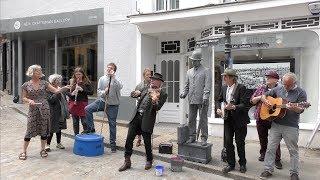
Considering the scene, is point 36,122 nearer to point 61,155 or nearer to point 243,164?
point 61,155

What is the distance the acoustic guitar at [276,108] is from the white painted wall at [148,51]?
6.01m

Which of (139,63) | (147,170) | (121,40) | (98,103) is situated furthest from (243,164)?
(121,40)

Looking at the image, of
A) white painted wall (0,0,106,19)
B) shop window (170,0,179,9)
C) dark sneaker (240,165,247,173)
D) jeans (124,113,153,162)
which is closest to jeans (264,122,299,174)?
dark sneaker (240,165,247,173)

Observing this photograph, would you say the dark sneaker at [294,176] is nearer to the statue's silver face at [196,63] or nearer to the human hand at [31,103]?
the statue's silver face at [196,63]

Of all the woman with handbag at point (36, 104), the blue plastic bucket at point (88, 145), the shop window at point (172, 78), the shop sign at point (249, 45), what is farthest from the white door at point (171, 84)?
the woman with handbag at point (36, 104)

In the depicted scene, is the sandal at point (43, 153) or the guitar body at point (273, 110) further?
the sandal at point (43, 153)

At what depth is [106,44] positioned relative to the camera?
39.9 feet

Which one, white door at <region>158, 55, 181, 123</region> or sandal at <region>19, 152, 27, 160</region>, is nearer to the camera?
sandal at <region>19, 152, 27, 160</region>

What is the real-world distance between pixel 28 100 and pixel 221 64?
5055 millimetres

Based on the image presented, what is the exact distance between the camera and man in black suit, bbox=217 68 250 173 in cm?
599

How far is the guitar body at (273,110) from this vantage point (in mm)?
5480

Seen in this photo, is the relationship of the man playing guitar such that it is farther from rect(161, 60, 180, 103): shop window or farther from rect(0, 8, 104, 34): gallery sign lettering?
rect(0, 8, 104, 34): gallery sign lettering

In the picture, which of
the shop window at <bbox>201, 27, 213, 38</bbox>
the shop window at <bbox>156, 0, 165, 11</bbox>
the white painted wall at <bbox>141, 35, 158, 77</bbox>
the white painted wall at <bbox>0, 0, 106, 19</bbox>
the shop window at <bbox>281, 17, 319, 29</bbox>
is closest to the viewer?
the shop window at <bbox>281, 17, 319, 29</bbox>

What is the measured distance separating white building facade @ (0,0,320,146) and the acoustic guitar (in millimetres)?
1640
